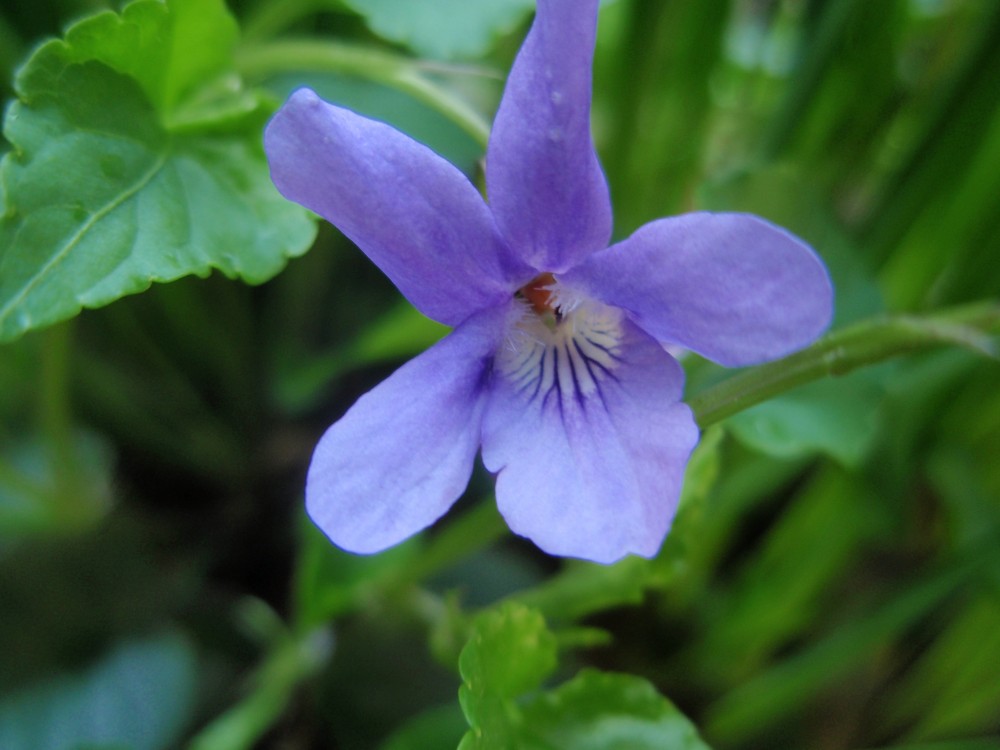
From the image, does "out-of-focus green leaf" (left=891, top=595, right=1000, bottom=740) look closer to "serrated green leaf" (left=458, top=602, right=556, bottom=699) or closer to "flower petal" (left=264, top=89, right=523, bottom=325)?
"serrated green leaf" (left=458, top=602, right=556, bottom=699)

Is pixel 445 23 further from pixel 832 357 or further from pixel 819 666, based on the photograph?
pixel 819 666

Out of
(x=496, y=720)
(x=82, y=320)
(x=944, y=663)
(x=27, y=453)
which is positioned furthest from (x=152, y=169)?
(x=944, y=663)

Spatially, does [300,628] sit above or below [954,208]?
below

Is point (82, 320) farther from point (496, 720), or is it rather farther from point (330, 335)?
point (496, 720)

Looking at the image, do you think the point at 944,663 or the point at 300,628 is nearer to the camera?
the point at 300,628

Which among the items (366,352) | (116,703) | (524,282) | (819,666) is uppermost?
(524,282)

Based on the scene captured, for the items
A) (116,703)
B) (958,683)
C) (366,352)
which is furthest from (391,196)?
(958,683)
